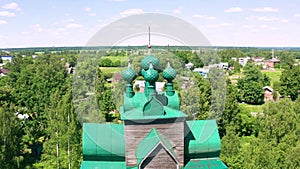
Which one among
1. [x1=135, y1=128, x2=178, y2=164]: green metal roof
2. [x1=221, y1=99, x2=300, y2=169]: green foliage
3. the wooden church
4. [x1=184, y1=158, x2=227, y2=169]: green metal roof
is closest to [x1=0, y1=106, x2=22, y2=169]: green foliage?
the wooden church

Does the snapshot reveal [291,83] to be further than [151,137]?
Yes

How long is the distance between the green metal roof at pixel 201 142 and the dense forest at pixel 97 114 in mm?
2396

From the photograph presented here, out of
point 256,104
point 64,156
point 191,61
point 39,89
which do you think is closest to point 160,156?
point 64,156

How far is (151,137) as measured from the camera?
45.1ft

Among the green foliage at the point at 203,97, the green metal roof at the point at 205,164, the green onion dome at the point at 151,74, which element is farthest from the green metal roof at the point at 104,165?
the green foliage at the point at 203,97

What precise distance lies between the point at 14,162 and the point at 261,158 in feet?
45.1

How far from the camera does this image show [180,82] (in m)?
30.4

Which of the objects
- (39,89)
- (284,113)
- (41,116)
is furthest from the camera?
(39,89)

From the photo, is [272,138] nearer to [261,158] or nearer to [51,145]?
[261,158]

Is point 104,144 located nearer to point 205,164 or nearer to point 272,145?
point 205,164

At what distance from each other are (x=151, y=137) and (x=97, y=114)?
11943 millimetres

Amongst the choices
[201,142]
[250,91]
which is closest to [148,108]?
[201,142]

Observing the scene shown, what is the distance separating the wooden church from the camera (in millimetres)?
13664

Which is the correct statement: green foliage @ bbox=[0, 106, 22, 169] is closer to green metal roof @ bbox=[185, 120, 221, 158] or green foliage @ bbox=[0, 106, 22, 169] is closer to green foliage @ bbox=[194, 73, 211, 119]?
green metal roof @ bbox=[185, 120, 221, 158]
